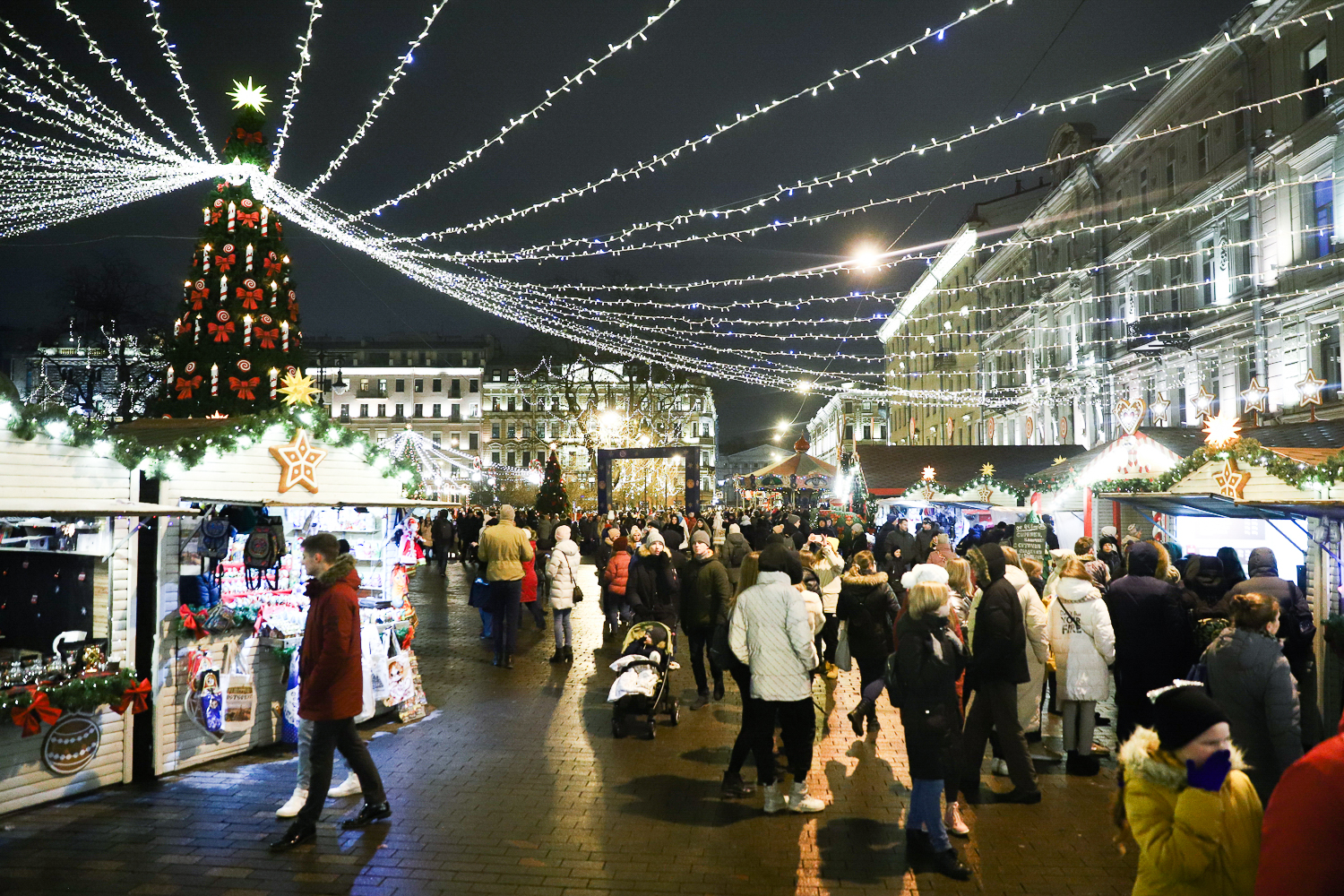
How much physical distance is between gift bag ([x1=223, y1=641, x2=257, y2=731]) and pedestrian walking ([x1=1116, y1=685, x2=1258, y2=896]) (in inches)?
265

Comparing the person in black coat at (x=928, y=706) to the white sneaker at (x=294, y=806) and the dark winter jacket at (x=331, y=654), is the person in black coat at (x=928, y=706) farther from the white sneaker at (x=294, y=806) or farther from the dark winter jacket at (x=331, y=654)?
the white sneaker at (x=294, y=806)

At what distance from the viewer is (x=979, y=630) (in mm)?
6398

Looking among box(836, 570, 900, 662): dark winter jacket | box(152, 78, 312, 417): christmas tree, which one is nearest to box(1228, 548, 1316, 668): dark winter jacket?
box(836, 570, 900, 662): dark winter jacket

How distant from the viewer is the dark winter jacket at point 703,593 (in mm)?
9289

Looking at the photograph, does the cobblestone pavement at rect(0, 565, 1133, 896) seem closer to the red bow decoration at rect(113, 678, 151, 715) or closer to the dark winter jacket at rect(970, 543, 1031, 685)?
the red bow decoration at rect(113, 678, 151, 715)

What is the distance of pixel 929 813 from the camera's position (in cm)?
529

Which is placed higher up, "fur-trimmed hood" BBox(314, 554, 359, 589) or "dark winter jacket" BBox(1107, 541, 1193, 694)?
"fur-trimmed hood" BBox(314, 554, 359, 589)

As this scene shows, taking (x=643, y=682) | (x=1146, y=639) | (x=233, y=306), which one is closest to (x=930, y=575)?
(x=1146, y=639)

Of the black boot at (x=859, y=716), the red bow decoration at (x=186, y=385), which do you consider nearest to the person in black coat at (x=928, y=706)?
the black boot at (x=859, y=716)

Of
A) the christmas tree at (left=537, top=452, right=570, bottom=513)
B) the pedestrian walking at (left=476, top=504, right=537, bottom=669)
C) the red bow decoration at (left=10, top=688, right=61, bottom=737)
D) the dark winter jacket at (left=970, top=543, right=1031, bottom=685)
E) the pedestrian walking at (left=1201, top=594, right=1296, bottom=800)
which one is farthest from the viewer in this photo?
the christmas tree at (left=537, top=452, right=570, bottom=513)

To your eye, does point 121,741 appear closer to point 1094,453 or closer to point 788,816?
point 788,816

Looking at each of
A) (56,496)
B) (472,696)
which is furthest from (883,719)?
(56,496)

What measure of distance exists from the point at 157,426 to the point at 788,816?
6312 millimetres

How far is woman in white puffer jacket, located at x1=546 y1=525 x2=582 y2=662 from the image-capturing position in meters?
11.9
